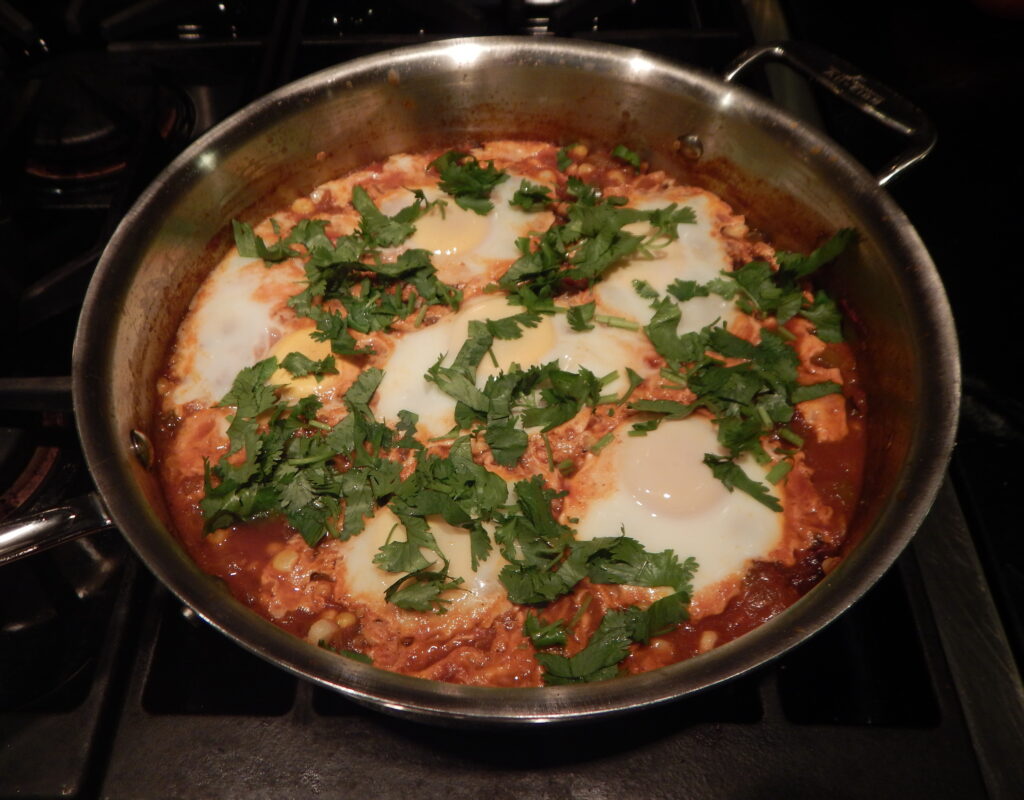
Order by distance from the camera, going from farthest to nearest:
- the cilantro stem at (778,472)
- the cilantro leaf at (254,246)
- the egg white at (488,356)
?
the cilantro leaf at (254,246), the egg white at (488,356), the cilantro stem at (778,472)

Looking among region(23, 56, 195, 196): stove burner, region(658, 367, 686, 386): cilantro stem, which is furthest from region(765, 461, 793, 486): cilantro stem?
region(23, 56, 195, 196): stove burner

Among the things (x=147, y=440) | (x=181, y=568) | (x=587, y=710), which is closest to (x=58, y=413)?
(x=147, y=440)

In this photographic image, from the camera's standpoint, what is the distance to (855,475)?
233 cm

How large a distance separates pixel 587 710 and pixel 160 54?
3.21m

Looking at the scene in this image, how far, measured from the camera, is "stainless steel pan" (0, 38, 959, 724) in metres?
1.60

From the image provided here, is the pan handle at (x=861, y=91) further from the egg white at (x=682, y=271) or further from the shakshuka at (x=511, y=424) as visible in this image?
the egg white at (x=682, y=271)

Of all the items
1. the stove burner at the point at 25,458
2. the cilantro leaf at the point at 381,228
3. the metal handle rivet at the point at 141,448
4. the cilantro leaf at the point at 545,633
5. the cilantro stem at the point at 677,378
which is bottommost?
the stove burner at the point at 25,458

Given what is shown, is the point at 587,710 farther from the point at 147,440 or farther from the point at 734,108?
the point at 734,108

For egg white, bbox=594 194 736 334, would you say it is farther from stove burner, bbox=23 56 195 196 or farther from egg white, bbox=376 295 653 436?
stove burner, bbox=23 56 195 196

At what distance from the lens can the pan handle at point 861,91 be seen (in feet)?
7.54

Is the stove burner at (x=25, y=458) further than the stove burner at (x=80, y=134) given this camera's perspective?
No

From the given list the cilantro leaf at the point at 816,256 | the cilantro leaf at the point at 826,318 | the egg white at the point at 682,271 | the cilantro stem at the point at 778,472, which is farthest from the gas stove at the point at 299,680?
the egg white at the point at 682,271

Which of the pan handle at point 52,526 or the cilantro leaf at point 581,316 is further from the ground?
the cilantro leaf at point 581,316

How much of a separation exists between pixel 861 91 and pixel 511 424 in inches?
64.0
